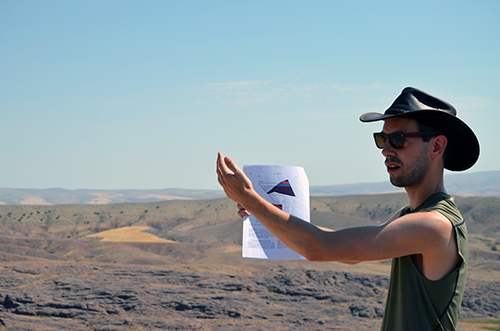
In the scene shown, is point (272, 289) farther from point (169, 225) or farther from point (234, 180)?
point (169, 225)

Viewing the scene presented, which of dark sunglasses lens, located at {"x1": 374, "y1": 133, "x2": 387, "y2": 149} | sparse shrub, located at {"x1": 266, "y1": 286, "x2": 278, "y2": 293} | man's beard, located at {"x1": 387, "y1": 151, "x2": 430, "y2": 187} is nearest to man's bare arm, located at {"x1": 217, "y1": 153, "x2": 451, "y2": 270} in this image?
man's beard, located at {"x1": 387, "y1": 151, "x2": 430, "y2": 187}

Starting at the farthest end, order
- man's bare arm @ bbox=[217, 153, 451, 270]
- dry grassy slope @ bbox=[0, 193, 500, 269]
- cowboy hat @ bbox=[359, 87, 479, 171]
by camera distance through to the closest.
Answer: dry grassy slope @ bbox=[0, 193, 500, 269], cowboy hat @ bbox=[359, 87, 479, 171], man's bare arm @ bbox=[217, 153, 451, 270]

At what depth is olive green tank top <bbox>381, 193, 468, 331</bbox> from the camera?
2104 millimetres

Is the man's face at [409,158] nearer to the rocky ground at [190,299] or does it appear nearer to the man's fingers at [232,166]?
the man's fingers at [232,166]

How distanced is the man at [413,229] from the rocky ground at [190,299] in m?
14.5

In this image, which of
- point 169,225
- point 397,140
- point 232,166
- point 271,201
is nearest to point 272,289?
point 271,201

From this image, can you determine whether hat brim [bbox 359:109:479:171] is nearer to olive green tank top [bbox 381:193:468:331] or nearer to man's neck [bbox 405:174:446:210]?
man's neck [bbox 405:174:446:210]

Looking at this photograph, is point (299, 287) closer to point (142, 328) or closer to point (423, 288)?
point (142, 328)

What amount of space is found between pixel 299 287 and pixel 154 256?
10217 millimetres

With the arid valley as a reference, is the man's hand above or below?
above

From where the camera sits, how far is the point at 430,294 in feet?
6.93

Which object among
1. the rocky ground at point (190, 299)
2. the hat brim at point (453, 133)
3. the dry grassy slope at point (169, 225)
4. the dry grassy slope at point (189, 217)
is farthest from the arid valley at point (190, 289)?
the hat brim at point (453, 133)

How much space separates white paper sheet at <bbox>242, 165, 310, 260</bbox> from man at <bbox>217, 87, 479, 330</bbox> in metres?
0.74

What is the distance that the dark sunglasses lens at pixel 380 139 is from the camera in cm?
245
